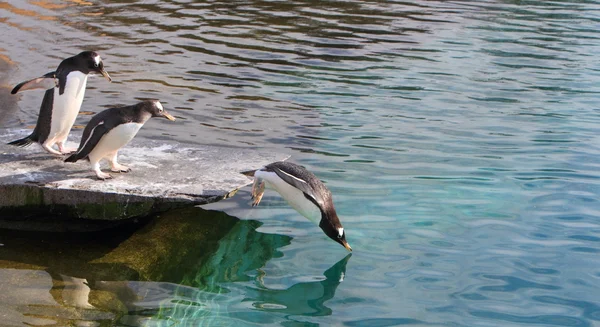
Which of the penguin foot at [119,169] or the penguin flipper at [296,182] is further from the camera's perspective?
the penguin foot at [119,169]

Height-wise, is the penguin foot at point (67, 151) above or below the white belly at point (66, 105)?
below

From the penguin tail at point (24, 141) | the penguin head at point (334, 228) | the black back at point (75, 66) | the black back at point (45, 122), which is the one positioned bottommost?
the penguin head at point (334, 228)

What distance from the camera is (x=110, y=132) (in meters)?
5.10

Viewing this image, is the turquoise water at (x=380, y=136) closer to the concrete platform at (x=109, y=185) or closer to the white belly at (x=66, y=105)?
the concrete platform at (x=109, y=185)

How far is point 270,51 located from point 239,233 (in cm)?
622

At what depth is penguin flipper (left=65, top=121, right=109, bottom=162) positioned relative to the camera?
201 inches

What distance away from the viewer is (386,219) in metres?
5.74

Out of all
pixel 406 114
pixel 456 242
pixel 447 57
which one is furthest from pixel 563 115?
pixel 456 242

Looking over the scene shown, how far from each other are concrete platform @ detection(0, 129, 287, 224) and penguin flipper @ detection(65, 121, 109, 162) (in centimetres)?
14

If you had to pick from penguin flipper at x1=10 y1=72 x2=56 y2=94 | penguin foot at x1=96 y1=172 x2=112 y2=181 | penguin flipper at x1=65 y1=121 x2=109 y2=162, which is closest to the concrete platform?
penguin foot at x1=96 y1=172 x2=112 y2=181

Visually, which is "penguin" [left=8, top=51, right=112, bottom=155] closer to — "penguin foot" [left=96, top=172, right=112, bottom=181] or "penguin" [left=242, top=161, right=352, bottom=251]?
"penguin foot" [left=96, top=172, right=112, bottom=181]

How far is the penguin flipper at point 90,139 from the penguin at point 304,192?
1012mm

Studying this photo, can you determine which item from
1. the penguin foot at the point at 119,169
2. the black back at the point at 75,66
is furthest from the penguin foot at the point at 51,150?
the penguin foot at the point at 119,169

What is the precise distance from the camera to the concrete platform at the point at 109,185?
500 centimetres
